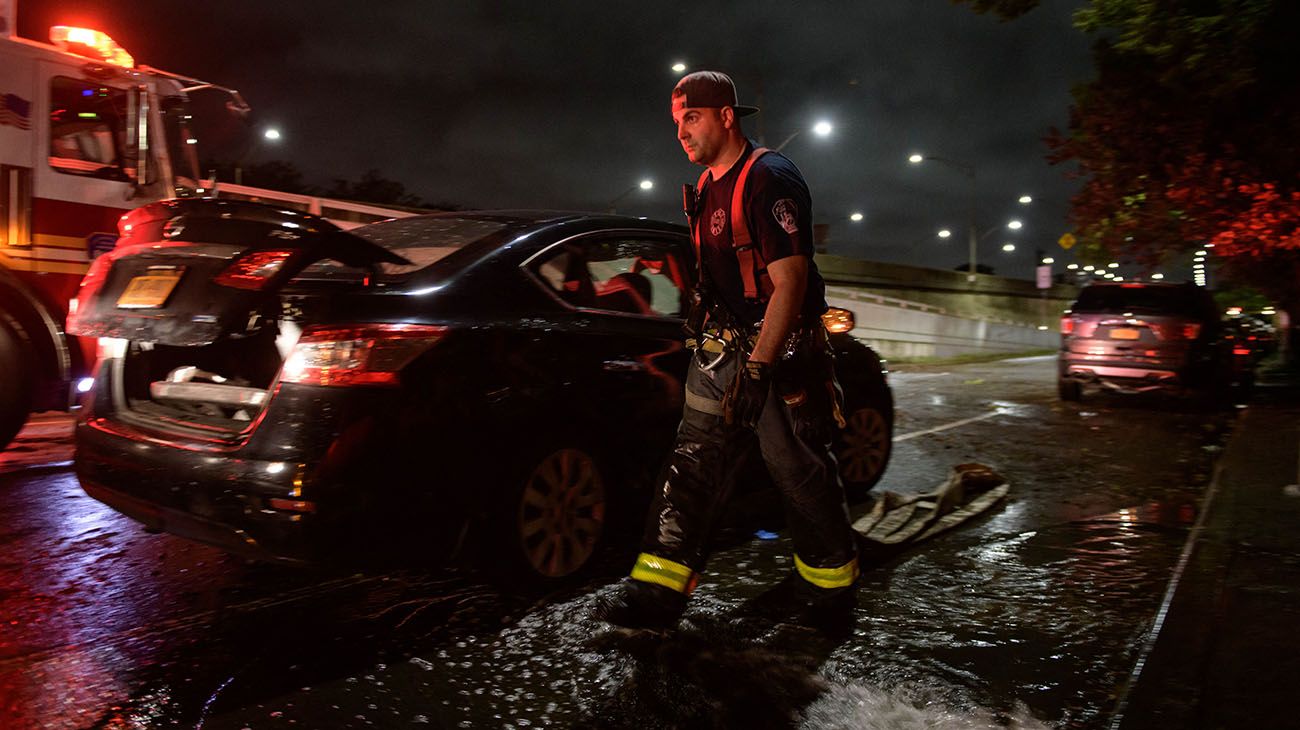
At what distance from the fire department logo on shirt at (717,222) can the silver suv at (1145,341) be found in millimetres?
9900

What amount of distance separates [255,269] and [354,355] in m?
0.50

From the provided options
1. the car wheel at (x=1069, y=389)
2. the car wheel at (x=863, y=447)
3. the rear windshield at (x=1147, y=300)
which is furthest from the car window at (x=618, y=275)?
the car wheel at (x=1069, y=389)

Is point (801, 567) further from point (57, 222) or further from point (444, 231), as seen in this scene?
point (57, 222)

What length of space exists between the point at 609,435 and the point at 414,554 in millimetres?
961

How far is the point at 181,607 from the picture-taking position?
358cm

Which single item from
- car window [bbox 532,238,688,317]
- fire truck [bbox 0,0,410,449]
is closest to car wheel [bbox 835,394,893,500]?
car window [bbox 532,238,688,317]

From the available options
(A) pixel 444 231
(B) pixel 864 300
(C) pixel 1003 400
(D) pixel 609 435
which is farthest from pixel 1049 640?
(B) pixel 864 300

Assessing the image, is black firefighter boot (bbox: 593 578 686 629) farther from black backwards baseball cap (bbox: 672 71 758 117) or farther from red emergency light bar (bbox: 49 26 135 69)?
red emergency light bar (bbox: 49 26 135 69)

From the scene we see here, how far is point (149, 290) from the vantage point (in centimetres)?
365

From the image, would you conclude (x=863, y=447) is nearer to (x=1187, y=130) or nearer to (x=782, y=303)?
(x=782, y=303)

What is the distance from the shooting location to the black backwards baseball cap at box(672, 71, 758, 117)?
329 centimetres

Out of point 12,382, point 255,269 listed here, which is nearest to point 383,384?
point 255,269

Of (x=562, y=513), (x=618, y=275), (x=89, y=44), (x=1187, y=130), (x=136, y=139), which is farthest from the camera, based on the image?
(x=1187, y=130)

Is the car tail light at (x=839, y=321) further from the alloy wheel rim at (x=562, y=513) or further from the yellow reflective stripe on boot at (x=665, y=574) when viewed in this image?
the yellow reflective stripe on boot at (x=665, y=574)
